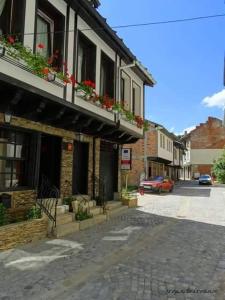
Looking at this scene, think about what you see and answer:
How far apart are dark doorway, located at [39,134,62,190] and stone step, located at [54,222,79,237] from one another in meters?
1.63

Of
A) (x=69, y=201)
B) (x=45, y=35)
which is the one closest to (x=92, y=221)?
(x=69, y=201)

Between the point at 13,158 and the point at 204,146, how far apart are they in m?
61.8

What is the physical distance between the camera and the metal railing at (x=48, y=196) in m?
9.52

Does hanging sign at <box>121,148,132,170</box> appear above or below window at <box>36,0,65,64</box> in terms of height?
below

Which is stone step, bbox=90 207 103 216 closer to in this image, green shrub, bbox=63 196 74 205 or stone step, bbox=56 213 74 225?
green shrub, bbox=63 196 74 205

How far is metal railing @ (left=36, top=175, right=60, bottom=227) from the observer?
9523 mm

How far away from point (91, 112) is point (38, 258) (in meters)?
5.36

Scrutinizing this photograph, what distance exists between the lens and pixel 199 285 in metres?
5.52

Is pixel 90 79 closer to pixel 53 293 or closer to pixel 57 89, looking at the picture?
pixel 57 89

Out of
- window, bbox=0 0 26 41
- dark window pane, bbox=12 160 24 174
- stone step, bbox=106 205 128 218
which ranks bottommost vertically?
stone step, bbox=106 205 128 218


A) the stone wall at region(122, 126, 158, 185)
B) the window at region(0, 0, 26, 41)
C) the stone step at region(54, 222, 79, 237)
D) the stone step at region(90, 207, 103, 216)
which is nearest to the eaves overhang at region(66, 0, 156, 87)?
the window at region(0, 0, 26, 41)

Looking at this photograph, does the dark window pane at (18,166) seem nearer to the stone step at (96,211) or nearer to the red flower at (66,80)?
the red flower at (66,80)

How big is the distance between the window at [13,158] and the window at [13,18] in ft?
7.52

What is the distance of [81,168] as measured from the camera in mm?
12680
